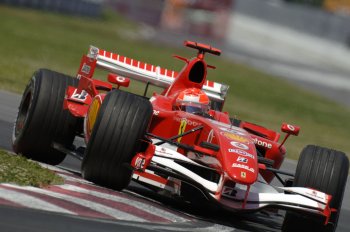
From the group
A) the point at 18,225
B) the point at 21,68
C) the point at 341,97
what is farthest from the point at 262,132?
the point at 341,97

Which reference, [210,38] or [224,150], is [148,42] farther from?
[224,150]

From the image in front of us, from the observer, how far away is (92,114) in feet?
38.0

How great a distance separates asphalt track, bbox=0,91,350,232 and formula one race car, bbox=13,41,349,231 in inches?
13.5

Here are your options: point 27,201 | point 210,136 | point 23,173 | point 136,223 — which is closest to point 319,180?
point 210,136

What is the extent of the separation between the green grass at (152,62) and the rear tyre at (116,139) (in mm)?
8907

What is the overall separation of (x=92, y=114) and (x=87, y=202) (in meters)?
2.15

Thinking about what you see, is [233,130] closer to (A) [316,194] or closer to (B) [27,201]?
(A) [316,194]

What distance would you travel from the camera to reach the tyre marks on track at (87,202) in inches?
351

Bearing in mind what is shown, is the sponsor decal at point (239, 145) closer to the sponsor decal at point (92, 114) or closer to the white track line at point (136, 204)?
the white track line at point (136, 204)

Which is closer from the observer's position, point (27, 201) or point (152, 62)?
point (27, 201)

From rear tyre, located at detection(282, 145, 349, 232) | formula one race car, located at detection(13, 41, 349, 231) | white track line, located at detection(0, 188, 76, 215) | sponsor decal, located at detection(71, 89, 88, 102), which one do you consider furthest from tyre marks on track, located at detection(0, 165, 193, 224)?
sponsor decal, located at detection(71, 89, 88, 102)

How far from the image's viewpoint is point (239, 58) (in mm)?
51406

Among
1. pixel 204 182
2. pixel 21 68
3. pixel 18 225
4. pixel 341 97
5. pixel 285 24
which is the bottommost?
pixel 18 225

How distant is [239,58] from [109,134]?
4128cm
